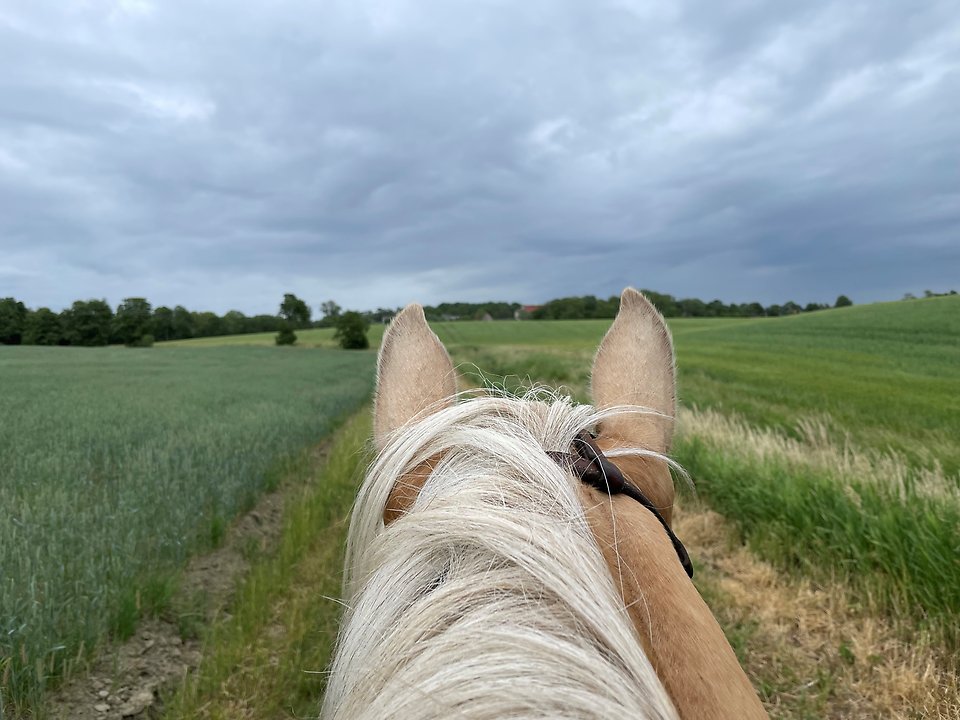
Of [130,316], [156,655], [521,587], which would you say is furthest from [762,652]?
[130,316]

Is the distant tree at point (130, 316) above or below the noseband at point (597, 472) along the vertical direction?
above

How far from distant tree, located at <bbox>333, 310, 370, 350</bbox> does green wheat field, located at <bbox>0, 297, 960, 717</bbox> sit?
174ft

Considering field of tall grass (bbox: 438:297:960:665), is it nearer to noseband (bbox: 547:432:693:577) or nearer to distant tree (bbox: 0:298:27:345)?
noseband (bbox: 547:432:693:577)

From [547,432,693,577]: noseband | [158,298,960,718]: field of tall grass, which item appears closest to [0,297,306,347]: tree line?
[158,298,960,718]: field of tall grass

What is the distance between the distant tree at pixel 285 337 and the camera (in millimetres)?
61953

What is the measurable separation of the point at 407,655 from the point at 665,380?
1.11 m

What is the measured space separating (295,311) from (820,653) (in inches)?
3163

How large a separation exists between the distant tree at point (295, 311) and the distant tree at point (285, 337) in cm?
564

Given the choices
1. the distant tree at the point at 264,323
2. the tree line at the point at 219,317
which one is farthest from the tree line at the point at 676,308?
the distant tree at the point at 264,323

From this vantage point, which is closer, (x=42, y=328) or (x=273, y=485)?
(x=42, y=328)

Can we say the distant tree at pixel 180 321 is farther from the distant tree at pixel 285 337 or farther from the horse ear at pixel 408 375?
the distant tree at pixel 285 337

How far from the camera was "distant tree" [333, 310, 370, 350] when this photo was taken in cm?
6253

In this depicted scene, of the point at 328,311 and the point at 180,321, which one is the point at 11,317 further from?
the point at 328,311

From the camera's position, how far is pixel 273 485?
6.51 meters
